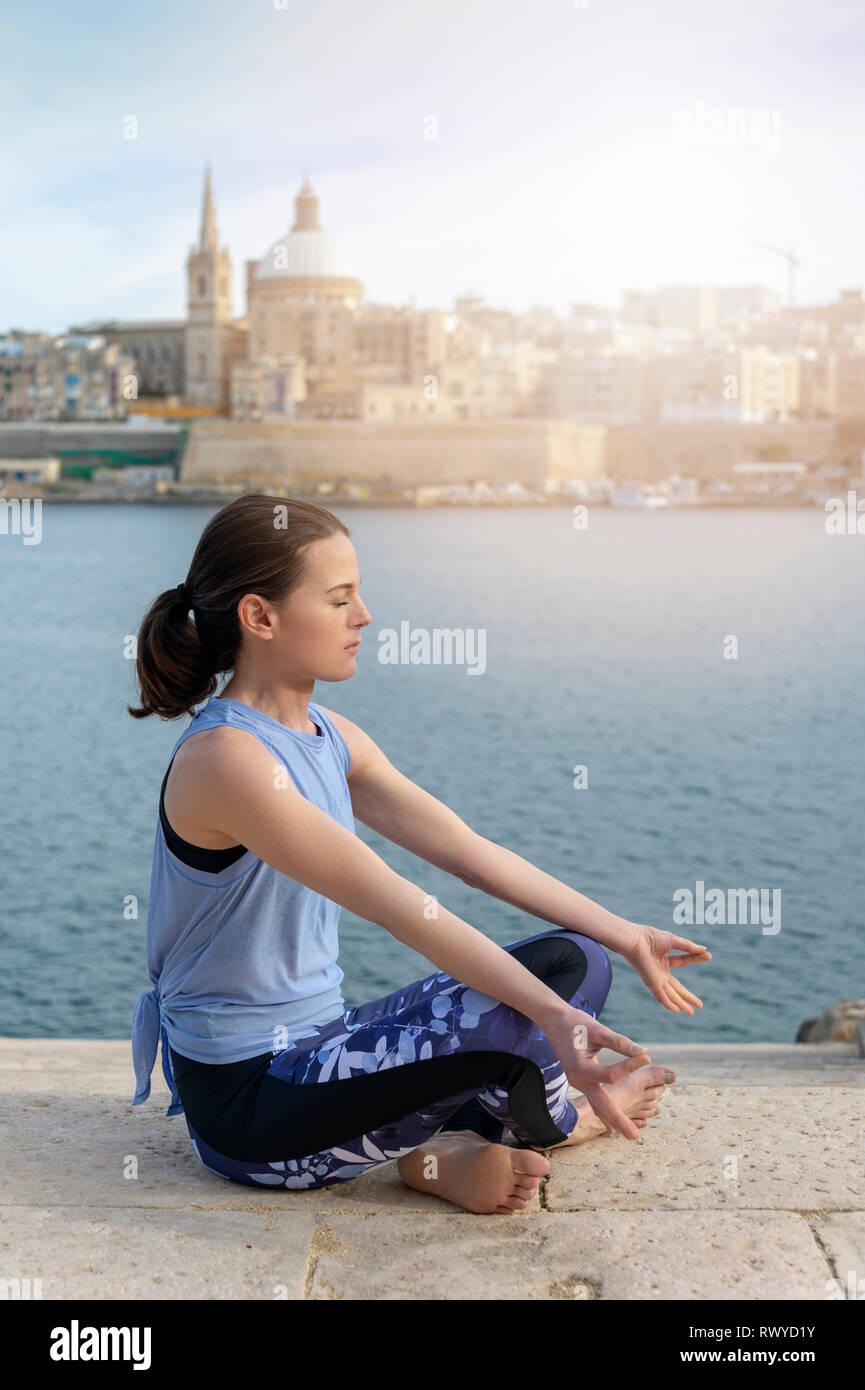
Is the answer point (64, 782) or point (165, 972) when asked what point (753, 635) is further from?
point (165, 972)

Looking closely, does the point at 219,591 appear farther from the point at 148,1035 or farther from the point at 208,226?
the point at 208,226

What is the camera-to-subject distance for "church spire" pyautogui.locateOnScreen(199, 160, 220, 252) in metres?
49.6

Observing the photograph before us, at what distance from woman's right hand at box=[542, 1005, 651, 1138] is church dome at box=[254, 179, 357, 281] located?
164ft

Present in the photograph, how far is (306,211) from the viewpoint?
50.3 meters

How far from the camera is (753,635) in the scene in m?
19.1

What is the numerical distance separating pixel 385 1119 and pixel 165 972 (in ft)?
0.75

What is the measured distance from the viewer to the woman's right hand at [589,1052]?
1.08 m
